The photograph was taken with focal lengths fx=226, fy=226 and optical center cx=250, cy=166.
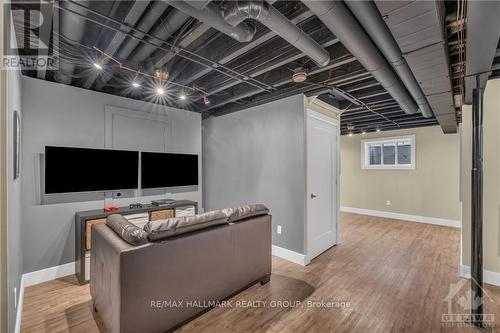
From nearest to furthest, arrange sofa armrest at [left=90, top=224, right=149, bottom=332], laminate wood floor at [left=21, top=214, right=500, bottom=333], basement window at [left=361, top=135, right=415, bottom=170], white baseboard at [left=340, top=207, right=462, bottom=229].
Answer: sofa armrest at [left=90, top=224, right=149, bottom=332]
laminate wood floor at [left=21, top=214, right=500, bottom=333]
white baseboard at [left=340, top=207, right=462, bottom=229]
basement window at [left=361, top=135, right=415, bottom=170]

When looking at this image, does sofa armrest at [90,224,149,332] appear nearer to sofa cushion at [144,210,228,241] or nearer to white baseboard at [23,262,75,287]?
sofa cushion at [144,210,228,241]

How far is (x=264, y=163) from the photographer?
3818 mm

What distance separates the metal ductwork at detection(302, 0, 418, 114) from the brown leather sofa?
187 centimetres

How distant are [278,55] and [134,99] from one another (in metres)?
2.62

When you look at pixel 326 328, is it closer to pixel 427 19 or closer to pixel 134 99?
pixel 427 19

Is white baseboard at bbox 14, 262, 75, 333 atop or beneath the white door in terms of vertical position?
beneath

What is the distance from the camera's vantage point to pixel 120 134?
11.5 ft

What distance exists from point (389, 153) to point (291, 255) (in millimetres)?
4768

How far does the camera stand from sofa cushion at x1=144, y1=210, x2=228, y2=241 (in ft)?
5.77

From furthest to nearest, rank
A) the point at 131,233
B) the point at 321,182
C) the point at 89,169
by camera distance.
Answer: the point at 321,182 → the point at 89,169 → the point at 131,233

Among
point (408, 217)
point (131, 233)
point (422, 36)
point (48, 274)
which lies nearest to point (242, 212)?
point (131, 233)

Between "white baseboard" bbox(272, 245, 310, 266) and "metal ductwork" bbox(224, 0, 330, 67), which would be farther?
"white baseboard" bbox(272, 245, 310, 266)

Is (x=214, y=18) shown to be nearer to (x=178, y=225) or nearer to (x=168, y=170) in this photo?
(x=178, y=225)

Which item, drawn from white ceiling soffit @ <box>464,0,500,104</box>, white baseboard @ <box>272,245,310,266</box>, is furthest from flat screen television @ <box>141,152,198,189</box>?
white ceiling soffit @ <box>464,0,500,104</box>
